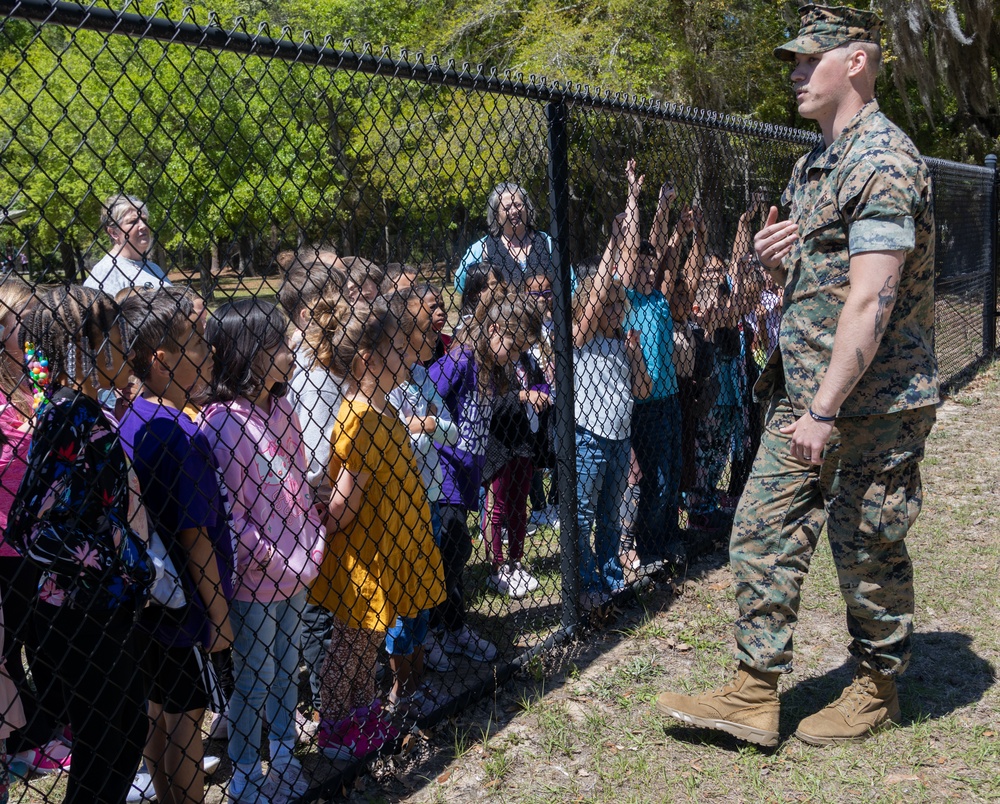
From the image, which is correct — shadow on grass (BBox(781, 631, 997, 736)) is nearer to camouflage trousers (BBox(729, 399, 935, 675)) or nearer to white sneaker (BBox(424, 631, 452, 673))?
camouflage trousers (BBox(729, 399, 935, 675))

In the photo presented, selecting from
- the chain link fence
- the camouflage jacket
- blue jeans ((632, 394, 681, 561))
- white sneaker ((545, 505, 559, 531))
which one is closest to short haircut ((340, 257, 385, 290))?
the chain link fence

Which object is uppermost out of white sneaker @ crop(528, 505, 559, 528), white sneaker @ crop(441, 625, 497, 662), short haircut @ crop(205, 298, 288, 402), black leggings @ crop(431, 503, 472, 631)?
short haircut @ crop(205, 298, 288, 402)

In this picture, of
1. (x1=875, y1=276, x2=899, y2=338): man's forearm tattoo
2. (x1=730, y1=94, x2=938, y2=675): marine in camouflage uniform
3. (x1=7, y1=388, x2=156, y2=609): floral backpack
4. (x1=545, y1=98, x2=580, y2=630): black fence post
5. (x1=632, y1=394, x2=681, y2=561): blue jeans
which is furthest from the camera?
(x1=632, y1=394, x2=681, y2=561): blue jeans

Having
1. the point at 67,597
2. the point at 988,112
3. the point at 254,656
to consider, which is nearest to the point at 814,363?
the point at 254,656

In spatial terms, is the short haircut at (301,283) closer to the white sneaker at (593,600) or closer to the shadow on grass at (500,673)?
the shadow on grass at (500,673)

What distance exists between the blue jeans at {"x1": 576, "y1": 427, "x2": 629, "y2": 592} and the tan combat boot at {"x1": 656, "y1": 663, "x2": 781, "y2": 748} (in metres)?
1.22

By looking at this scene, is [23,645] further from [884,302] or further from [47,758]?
[884,302]

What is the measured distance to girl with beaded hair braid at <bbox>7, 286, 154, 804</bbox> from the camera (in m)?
2.25

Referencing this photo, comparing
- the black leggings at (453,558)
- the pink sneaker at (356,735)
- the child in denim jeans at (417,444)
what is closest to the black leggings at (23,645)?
the pink sneaker at (356,735)

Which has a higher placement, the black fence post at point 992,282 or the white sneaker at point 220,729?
the black fence post at point 992,282

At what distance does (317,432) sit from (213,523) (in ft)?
2.34

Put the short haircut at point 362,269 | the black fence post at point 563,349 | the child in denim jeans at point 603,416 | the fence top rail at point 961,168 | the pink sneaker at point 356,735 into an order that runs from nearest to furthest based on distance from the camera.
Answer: the pink sneaker at point 356,735 → the short haircut at point 362,269 → the black fence post at point 563,349 → the child in denim jeans at point 603,416 → the fence top rail at point 961,168

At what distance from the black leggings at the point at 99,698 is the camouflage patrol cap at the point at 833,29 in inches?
104

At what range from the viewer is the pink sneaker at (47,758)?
10.1ft
